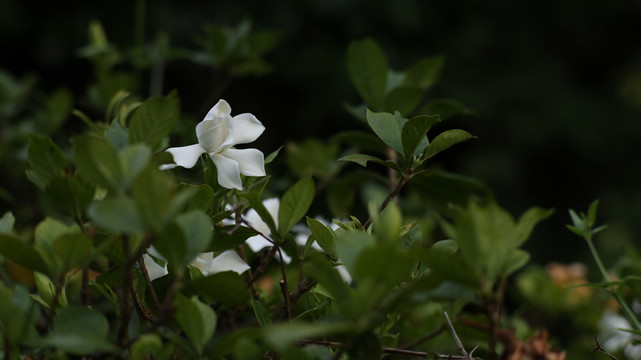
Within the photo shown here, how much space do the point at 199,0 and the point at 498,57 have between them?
5.59 feet

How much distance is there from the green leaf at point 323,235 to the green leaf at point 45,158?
7.0 inches

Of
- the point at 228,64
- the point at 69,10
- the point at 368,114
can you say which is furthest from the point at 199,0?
the point at 368,114

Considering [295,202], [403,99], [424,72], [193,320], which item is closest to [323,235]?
[295,202]

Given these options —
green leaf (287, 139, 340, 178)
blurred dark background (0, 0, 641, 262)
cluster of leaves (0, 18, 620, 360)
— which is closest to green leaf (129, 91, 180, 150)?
cluster of leaves (0, 18, 620, 360)

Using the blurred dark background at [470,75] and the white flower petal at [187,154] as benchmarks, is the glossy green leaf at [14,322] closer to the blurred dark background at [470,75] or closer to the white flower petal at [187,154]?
the white flower petal at [187,154]

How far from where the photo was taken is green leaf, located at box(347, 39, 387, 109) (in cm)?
75

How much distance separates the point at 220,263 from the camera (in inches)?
20.1

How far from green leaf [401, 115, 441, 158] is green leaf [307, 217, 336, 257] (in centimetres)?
9

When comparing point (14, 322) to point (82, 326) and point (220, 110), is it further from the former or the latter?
point (220, 110)

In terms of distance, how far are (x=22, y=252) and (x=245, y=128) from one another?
7.9 inches

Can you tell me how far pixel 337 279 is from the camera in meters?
0.38

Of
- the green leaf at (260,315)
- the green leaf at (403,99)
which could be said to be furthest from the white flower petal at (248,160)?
the green leaf at (403,99)

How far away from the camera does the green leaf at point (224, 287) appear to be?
0.38 meters

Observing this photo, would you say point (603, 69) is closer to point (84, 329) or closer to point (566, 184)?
point (566, 184)
